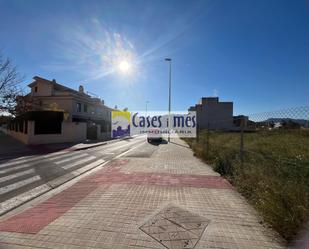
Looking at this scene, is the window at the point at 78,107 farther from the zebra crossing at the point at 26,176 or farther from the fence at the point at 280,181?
the fence at the point at 280,181

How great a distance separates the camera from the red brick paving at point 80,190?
3.66 m

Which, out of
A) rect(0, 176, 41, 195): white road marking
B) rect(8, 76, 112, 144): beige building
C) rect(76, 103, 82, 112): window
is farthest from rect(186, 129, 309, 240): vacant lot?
rect(76, 103, 82, 112): window

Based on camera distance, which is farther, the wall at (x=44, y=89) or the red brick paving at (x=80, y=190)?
the wall at (x=44, y=89)

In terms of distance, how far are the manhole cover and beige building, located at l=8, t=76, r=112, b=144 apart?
1933cm

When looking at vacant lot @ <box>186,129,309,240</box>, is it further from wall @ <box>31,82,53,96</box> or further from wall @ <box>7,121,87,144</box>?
wall @ <box>31,82,53,96</box>

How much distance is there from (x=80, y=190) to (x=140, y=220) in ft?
8.78

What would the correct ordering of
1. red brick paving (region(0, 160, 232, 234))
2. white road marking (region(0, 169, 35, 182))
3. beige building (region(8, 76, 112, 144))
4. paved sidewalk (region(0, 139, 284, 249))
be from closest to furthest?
paved sidewalk (region(0, 139, 284, 249)), red brick paving (region(0, 160, 232, 234)), white road marking (region(0, 169, 35, 182)), beige building (region(8, 76, 112, 144))

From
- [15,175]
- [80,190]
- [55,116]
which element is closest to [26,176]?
[15,175]

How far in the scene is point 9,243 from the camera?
3021mm

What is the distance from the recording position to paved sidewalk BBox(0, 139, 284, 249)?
Answer: 3037mm

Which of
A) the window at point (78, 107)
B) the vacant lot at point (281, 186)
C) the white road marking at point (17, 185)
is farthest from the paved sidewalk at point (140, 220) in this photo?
the window at point (78, 107)

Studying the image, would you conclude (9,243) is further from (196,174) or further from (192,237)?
(196,174)

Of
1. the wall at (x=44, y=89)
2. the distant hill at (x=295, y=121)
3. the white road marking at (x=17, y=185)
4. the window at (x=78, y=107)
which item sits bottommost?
the white road marking at (x=17, y=185)

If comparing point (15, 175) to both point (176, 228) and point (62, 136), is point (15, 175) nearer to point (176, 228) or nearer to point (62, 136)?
point (176, 228)
